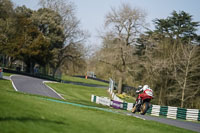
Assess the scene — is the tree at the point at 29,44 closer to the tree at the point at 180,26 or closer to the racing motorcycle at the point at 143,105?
the tree at the point at 180,26

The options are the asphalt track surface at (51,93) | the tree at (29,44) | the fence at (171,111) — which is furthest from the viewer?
the tree at (29,44)

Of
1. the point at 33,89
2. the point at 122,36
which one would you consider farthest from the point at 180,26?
the point at 33,89

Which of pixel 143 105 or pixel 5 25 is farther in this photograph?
pixel 5 25

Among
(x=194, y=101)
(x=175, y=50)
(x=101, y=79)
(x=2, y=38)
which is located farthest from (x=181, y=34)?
(x=101, y=79)

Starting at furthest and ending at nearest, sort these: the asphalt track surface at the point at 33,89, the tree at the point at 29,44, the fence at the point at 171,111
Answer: the tree at the point at 29,44
the asphalt track surface at the point at 33,89
the fence at the point at 171,111

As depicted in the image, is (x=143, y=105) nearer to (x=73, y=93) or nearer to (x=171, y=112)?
(x=171, y=112)

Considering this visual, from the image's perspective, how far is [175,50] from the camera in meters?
47.8

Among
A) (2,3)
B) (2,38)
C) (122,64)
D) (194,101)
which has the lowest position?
(194,101)

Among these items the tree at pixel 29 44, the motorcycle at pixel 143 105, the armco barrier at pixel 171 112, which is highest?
the tree at pixel 29 44

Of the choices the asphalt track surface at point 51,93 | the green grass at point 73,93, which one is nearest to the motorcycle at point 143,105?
the asphalt track surface at point 51,93

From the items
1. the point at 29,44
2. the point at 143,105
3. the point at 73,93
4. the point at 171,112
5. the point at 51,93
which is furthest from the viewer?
the point at 29,44

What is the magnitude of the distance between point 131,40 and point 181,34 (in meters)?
9.25

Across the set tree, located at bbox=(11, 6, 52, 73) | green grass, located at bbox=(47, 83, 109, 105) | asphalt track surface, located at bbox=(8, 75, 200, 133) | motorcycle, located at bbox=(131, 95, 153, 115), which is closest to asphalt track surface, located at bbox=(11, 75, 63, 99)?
asphalt track surface, located at bbox=(8, 75, 200, 133)

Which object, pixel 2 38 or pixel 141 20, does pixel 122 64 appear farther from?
pixel 2 38
